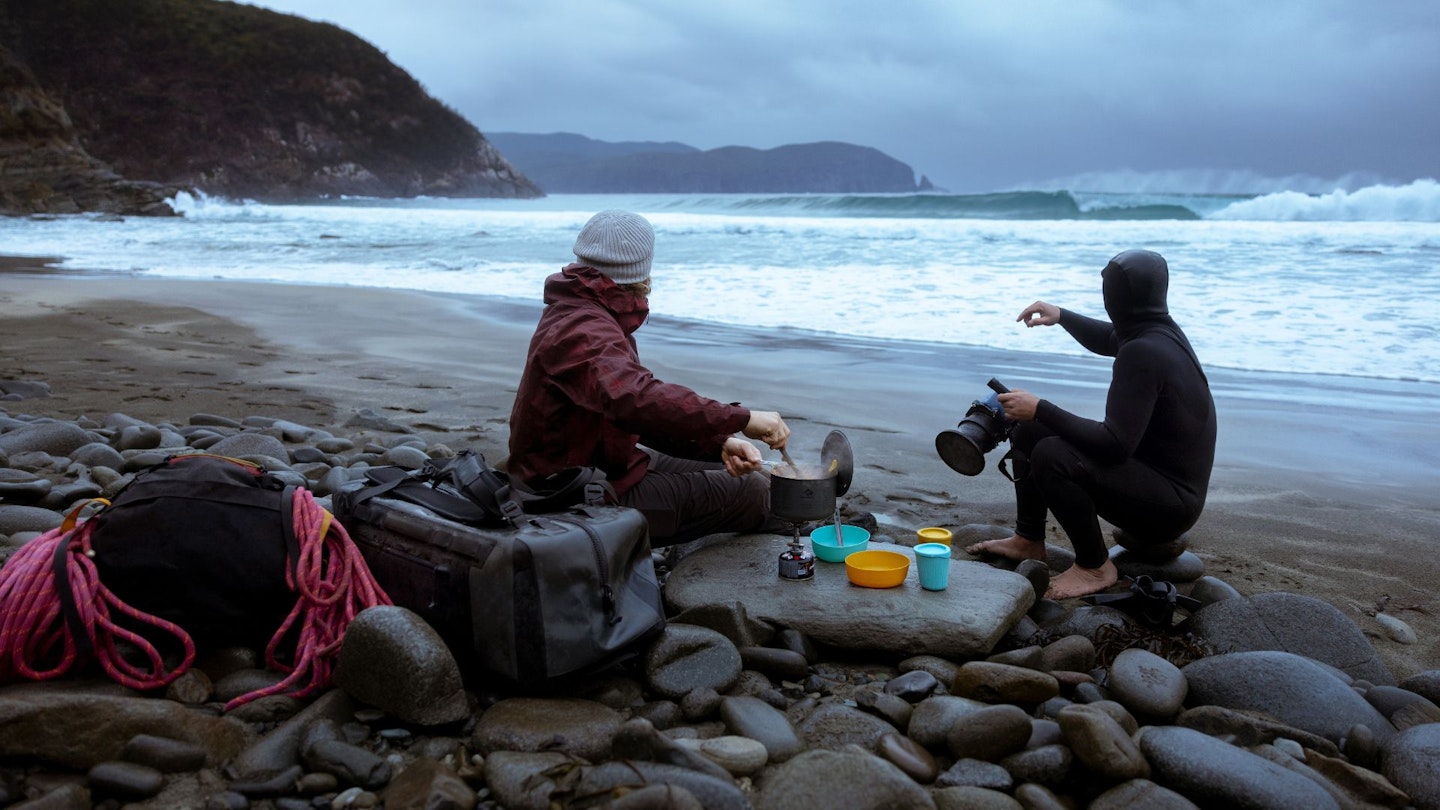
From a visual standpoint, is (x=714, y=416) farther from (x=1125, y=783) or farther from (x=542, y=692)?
(x=1125, y=783)

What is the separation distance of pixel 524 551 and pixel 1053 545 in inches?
106

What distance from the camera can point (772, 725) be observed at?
281 centimetres

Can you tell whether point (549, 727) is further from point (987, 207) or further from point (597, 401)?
point (987, 207)

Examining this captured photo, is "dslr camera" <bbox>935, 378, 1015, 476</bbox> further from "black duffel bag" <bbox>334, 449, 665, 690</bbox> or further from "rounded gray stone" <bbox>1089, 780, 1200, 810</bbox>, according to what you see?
"rounded gray stone" <bbox>1089, 780, 1200, 810</bbox>

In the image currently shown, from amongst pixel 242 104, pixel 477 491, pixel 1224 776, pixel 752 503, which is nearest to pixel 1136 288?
pixel 752 503

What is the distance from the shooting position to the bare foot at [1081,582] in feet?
12.9

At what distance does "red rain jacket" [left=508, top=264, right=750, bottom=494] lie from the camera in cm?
326

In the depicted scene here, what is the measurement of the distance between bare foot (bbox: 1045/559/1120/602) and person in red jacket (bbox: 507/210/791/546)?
50.7 inches

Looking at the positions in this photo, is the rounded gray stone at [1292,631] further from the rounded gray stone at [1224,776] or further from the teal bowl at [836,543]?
the teal bowl at [836,543]

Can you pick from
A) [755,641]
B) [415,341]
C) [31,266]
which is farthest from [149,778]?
[31,266]

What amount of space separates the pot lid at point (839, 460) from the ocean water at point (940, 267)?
252 inches

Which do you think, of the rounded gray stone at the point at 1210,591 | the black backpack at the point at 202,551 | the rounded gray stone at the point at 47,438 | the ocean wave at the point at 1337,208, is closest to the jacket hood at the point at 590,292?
the black backpack at the point at 202,551

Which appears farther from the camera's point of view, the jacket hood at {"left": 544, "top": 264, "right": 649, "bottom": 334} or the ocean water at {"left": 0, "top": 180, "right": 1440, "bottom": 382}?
the ocean water at {"left": 0, "top": 180, "right": 1440, "bottom": 382}

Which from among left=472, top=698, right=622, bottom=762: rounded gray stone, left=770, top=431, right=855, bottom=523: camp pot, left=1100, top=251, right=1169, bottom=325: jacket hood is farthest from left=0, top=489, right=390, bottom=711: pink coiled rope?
left=1100, top=251, right=1169, bottom=325: jacket hood
